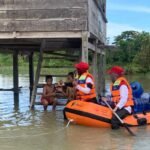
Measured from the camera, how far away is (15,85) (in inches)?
843

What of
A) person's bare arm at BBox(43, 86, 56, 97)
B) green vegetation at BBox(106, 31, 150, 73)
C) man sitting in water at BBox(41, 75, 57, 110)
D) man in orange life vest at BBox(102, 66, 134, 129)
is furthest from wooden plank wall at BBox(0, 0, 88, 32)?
green vegetation at BBox(106, 31, 150, 73)

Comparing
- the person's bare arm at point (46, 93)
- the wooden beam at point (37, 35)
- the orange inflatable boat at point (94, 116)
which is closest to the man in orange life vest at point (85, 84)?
the orange inflatable boat at point (94, 116)

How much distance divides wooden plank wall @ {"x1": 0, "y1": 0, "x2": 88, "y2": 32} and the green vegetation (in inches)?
1440

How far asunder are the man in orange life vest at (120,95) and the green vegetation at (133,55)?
39.3 metres

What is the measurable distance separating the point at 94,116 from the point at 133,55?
52258 mm

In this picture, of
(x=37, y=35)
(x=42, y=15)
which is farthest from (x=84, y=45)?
(x=42, y=15)

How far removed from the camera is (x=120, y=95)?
1096 centimetres

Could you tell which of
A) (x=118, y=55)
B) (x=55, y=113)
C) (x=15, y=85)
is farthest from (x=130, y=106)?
(x=118, y=55)

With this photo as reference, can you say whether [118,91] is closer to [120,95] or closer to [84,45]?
[120,95]

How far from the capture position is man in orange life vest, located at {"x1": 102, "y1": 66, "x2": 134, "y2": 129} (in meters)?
10.9

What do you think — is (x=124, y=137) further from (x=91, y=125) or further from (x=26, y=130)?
(x=26, y=130)

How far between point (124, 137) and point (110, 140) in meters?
0.46

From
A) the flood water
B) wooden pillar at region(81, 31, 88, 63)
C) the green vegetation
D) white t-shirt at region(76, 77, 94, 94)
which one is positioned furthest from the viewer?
the green vegetation

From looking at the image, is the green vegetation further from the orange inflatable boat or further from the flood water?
the orange inflatable boat
